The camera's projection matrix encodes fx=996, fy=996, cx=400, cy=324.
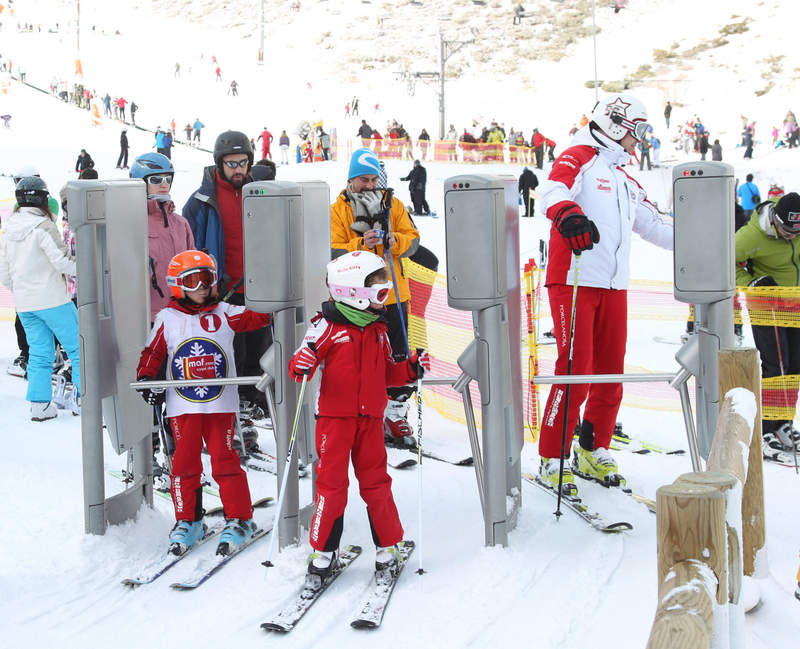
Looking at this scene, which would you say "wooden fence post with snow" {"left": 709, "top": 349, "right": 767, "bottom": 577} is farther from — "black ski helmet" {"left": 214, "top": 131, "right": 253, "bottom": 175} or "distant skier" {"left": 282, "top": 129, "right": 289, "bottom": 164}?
"distant skier" {"left": 282, "top": 129, "right": 289, "bottom": 164}

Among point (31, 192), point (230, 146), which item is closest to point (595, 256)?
point (230, 146)

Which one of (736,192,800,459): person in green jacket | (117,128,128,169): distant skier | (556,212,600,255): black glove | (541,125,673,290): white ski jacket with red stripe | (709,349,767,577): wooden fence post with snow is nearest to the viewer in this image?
(709,349,767,577): wooden fence post with snow

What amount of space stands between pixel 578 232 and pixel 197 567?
2.38m

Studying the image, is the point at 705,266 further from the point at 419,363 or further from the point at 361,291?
the point at 361,291

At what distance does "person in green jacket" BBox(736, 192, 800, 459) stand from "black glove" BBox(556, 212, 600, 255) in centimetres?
281

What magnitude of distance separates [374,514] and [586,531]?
1.15 m

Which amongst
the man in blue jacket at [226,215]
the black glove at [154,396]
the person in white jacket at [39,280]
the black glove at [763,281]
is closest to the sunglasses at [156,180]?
the man in blue jacket at [226,215]

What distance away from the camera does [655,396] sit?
8477 millimetres

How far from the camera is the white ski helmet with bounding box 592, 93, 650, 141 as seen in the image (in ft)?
17.1

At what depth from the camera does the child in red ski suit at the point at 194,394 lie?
491cm

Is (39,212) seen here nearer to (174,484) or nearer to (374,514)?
(174,484)

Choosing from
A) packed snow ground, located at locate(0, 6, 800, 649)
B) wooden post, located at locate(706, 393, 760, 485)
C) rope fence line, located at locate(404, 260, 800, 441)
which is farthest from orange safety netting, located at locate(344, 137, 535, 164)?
wooden post, located at locate(706, 393, 760, 485)

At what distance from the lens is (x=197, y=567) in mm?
4664

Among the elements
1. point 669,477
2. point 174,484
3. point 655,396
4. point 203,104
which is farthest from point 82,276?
point 203,104
